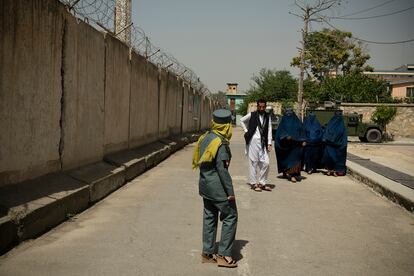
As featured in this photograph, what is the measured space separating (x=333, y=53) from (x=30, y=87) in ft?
160

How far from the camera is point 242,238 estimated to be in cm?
498

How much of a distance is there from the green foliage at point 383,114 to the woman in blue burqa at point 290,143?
22.3m

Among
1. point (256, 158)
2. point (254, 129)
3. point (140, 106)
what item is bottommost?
point (256, 158)

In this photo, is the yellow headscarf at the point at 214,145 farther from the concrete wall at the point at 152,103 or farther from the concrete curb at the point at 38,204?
the concrete wall at the point at 152,103

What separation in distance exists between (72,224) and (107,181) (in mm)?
1882

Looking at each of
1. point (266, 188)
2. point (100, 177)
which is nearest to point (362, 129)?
point (266, 188)

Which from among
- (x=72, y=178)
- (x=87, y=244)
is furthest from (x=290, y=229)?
(x=72, y=178)

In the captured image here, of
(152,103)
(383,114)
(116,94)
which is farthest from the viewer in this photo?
(383,114)

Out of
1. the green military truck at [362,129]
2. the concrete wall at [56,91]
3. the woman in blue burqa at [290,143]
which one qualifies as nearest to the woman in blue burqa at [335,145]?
the woman in blue burqa at [290,143]

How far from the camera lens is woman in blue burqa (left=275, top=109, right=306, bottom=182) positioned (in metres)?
9.42

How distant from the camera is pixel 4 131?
15.1 ft

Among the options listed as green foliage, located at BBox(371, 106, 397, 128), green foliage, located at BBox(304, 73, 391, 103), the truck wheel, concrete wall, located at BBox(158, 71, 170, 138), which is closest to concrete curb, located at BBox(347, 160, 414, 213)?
concrete wall, located at BBox(158, 71, 170, 138)

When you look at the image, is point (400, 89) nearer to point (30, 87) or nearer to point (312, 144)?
point (312, 144)

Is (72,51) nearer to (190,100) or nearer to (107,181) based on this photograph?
(107,181)
